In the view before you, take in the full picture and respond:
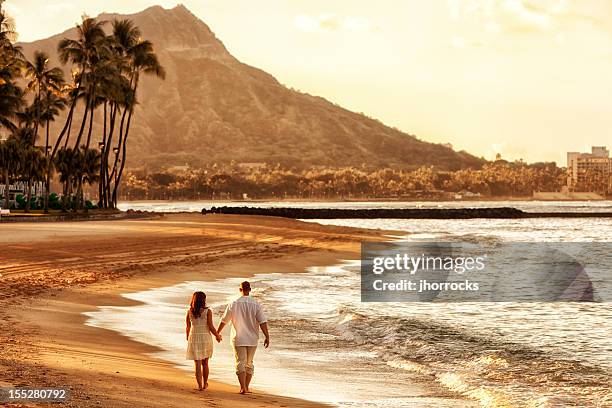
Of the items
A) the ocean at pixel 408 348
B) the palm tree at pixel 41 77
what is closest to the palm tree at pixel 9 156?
the palm tree at pixel 41 77

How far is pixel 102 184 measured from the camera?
99.5 meters

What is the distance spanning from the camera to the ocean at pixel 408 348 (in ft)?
49.6

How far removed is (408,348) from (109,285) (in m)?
14.0

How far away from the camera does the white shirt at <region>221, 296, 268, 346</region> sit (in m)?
13.8

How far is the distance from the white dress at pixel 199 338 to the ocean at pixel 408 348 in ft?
4.72

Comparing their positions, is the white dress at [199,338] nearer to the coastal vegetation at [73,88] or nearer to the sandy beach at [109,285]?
the sandy beach at [109,285]

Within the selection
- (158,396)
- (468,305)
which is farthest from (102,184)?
(158,396)

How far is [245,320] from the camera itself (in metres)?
13.8

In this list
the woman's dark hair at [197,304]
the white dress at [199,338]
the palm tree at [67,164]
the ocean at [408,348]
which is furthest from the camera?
the palm tree at [67,164]

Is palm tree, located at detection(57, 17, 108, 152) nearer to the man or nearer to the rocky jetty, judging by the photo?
the rocky jetty

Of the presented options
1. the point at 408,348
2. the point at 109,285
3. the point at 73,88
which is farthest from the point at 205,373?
the point at 73,88

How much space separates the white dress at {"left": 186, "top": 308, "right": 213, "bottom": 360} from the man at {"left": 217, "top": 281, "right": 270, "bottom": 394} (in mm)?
234

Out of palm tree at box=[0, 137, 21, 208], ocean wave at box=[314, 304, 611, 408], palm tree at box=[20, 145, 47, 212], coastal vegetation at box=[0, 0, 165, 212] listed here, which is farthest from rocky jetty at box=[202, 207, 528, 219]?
ocean wave at box=[314, 304, 611, 408]

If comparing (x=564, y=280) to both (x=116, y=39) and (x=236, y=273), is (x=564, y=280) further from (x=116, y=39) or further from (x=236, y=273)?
(x=116, y=39)
